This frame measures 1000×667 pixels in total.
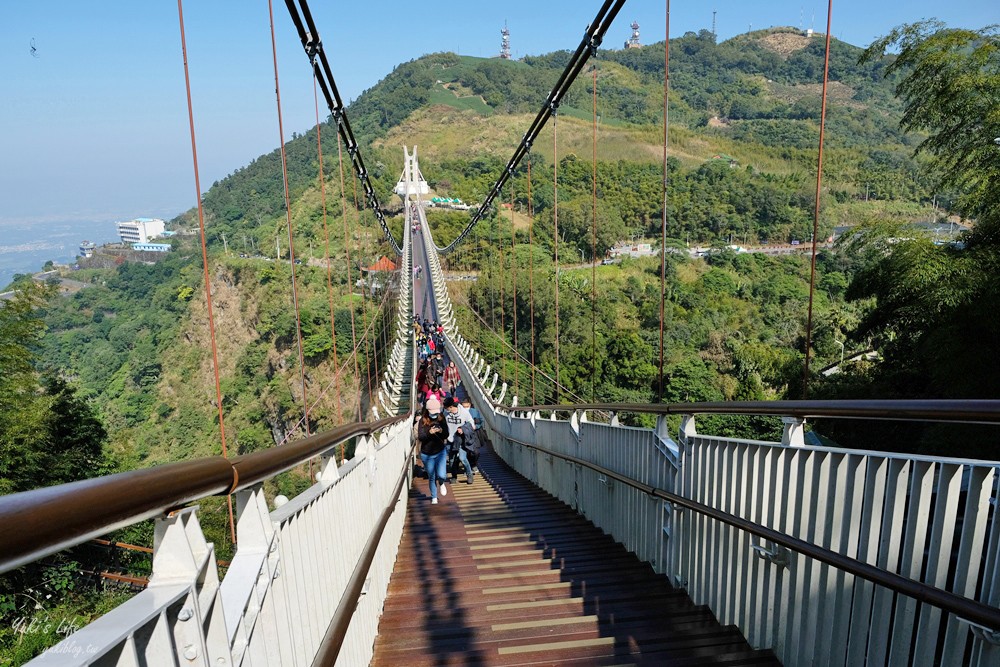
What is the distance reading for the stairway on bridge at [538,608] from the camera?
2252mm

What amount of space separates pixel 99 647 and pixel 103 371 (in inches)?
2030

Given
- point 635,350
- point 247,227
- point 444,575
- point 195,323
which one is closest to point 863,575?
point 444,575

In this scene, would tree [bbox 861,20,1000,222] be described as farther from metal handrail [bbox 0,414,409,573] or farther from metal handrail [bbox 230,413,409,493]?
metal handrail [bbox 0,414,409,573]

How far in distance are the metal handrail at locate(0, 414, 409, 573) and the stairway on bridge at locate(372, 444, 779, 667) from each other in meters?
1.60

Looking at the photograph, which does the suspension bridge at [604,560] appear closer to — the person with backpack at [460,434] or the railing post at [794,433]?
the railing post at [794,433]

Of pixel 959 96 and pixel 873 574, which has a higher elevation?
pixel 959 96

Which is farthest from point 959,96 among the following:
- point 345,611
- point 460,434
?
point 345,611

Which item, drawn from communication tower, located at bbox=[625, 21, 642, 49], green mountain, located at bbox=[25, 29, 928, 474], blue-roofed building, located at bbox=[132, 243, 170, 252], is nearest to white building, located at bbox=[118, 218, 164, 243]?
green mountain, located at bbox=[25, 29, 928, 474]

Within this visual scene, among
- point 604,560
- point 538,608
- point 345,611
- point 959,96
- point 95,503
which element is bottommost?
point 604,560

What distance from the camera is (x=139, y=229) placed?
390ft

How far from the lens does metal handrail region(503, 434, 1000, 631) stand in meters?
1.25

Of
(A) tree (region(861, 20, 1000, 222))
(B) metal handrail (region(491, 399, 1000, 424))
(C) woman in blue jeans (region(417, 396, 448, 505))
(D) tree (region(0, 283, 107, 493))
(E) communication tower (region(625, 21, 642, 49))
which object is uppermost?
(E) communication tower (region(625, 21, 642, 49))

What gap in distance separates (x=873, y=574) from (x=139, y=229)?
135436 millimetres

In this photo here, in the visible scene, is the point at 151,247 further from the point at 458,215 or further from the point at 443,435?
the point at 443,435
